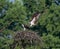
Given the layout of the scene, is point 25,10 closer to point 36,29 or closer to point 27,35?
point 36,29

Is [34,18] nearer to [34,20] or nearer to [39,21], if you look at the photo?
[34,20]

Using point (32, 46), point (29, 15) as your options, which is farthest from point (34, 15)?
point (32, 46)

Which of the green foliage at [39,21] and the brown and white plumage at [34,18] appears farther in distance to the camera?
the brown and white plumage at [34,18]

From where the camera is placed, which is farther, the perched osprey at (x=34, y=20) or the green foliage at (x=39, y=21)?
the perched osprey at (x=34, y=20)

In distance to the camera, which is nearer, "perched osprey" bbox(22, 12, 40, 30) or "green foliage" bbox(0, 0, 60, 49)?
"green foliage" bbox(0, 0, 60, 49)

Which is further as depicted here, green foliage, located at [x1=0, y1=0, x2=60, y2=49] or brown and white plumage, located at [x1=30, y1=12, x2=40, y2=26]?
brown and white plumage, located at [x1=30, y1=12, x2=40, y2=26]

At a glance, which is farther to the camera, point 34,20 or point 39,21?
point 34,20

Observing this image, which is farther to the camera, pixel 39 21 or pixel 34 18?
pixel 34 18

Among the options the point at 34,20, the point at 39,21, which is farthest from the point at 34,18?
the point at 39,21

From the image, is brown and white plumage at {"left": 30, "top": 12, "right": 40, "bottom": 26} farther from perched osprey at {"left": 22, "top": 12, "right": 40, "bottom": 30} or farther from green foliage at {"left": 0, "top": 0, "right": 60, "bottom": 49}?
green foliage at {"left": 0, "top": 0, "right": 60, "bottom": 49}

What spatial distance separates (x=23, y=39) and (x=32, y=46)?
3.28 feet

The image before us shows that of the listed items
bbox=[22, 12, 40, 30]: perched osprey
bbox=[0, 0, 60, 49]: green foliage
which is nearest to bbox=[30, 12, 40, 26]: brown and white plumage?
bbox=[22, 12, 40, 30]: perched osprey

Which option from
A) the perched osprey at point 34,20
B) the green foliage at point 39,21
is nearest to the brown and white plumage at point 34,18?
the perched osprey at point 34,20

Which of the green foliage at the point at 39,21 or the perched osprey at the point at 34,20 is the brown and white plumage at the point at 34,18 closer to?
the perched osprey at the point at 34,20
